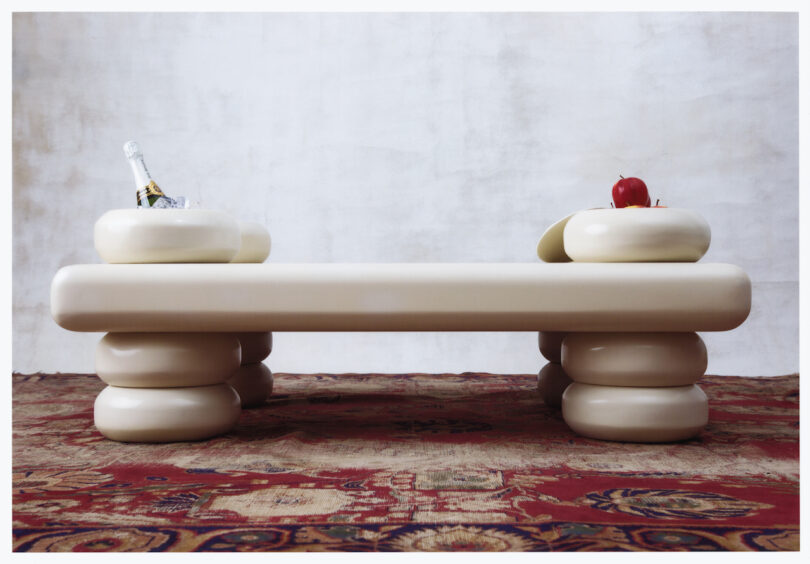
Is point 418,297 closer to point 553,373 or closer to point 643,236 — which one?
point 643,236

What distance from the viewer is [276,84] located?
312 cm

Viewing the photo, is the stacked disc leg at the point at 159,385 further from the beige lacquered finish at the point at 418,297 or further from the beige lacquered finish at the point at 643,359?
the beige lacquered finish at the point at 643,359

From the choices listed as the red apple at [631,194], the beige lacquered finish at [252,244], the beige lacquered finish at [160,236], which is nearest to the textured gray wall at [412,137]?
the beige lacquered finish at [252,244]

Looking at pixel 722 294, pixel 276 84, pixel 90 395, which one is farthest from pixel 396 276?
pixel 276 84

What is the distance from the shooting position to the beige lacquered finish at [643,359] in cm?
141

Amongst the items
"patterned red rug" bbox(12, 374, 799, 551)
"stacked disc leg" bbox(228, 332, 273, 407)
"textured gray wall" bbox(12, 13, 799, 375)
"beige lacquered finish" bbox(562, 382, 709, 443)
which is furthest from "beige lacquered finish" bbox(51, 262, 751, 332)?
"textured gray wall" bbox(12, 13, 799, 375)

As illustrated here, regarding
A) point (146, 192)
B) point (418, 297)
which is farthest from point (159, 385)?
point (418, 297)

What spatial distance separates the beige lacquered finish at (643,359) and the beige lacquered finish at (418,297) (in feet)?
0.15

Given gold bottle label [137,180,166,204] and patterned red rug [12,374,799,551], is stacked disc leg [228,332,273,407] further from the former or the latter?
Result: gold bottle label [137,180,166,204]

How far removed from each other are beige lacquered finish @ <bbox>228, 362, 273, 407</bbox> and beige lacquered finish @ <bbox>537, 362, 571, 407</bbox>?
0.77m

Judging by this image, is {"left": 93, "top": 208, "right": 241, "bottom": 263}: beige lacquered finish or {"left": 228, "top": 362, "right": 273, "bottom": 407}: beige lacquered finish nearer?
{"left": 93, "top": 208, "right": 241, "bottom": 263}: beige lacquered finish

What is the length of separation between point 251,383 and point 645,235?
3.58 ft

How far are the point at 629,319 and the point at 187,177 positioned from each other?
7.45ft

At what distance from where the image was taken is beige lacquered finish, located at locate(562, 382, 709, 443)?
1.42 meters
